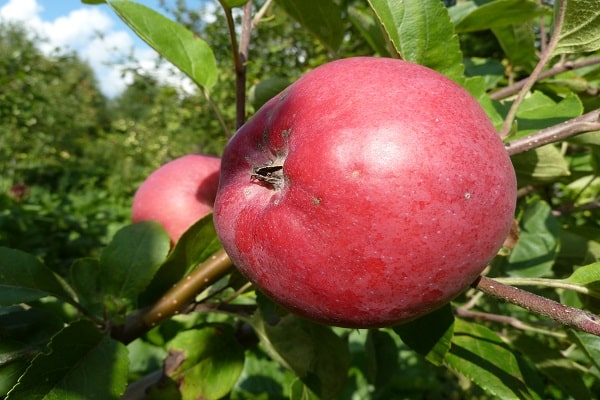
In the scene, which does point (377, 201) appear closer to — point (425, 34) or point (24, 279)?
point (425, 34)

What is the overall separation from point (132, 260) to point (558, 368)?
809 millimetres

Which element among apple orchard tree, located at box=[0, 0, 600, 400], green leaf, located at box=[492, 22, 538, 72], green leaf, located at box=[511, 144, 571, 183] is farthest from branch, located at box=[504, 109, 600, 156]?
green leaf, located at box=[492, 22, 538, 72]

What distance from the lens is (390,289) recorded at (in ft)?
1.61

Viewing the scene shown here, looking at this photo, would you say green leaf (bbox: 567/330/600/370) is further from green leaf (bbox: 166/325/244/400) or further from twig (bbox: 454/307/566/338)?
green leaf (bbox: 166/325/244/400)

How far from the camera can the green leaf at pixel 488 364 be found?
0.68 metres

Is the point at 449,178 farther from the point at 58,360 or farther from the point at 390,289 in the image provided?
the point at 58,360

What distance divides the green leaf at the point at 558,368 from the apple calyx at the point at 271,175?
71 centimetres

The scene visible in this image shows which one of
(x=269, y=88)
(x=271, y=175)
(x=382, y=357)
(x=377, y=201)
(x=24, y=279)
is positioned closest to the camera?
(x=377, y=201)

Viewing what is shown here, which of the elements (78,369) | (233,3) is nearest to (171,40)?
(233,3)

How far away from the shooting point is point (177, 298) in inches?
30.3

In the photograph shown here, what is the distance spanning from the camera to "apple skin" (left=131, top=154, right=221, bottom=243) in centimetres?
97

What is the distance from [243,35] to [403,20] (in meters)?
0.31

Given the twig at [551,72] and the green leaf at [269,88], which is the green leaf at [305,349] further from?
the twig at [551,72]

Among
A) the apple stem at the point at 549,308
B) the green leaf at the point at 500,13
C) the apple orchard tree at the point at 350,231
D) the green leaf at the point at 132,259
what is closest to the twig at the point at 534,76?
the apple orchard tree at the point at 350,231
